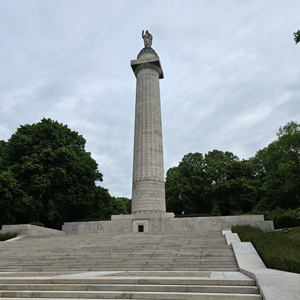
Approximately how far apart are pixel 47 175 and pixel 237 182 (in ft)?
92.6

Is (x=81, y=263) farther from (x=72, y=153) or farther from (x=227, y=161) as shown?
(x=227, y=161)

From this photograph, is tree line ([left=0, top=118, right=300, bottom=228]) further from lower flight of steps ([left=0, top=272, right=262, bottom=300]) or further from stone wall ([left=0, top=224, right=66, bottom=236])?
lower flight of steps ([left=0, top=272, right=262, bottom=300])

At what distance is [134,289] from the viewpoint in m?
6.53

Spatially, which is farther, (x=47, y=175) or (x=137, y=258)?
(x=47, y=175)

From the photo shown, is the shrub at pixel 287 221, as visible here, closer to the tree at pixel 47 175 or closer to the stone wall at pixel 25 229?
the stone wall at pixel 25 229

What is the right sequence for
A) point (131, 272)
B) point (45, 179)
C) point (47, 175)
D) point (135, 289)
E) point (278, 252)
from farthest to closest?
point (47, 175) → point (45, 179) → point (278, 252) → point (131, 272) → point (135, 289)

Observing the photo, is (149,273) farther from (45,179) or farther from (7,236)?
(45,179)

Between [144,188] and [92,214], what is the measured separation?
37.1 feet

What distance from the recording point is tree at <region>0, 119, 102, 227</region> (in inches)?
1107

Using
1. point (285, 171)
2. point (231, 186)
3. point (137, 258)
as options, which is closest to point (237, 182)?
point (231, 186)

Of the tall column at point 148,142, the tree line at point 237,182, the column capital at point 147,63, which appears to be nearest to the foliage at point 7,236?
the tall column at point 148,142

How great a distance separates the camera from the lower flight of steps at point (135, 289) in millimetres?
5914

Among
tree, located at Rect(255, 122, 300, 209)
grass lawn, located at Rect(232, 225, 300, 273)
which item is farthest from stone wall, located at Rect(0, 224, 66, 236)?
tree, located at Rect(255, 122, 300, 209)

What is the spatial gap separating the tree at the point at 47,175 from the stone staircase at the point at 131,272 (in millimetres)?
10381
